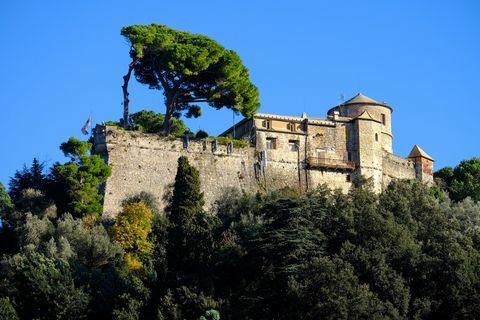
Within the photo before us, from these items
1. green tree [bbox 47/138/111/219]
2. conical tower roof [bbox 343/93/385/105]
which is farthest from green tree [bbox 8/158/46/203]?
conical tower roof [bbox 343/93/385/105]

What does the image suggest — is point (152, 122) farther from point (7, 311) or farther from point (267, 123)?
point (7, 311)

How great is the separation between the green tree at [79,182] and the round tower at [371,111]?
1463cm

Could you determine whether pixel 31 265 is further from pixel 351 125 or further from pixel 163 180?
pixel 351 125

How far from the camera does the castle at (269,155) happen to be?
201 feet

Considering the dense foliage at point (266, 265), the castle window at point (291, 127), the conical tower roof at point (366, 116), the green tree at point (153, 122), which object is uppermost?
the green tree at point (153, 122)

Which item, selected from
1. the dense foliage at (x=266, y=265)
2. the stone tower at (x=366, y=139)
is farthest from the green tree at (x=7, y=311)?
the stone tower at (x=366, y=139)

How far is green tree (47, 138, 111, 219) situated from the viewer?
2280 inches

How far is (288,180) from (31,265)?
17462 mm

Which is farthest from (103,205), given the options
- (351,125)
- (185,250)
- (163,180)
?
(351,125)

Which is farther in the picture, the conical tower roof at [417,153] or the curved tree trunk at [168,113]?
the conical tower roof at [417,153]

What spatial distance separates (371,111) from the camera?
6806cm

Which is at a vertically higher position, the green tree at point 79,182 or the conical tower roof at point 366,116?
the conical tower roof at point 366,116

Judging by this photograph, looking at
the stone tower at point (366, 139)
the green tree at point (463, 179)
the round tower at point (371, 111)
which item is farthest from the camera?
the green tree at point (463, 179)

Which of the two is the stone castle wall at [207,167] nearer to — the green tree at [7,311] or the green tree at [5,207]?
the green tree at [5,207]
